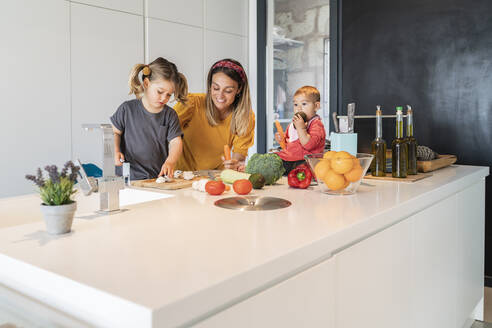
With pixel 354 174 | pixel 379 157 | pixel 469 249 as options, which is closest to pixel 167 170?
pixel 354 174

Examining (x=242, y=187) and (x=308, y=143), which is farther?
(x=308, y=143)

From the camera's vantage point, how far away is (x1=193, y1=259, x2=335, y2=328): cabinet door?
2.62 ft

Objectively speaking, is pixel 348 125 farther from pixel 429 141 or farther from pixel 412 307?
pixel 429 141

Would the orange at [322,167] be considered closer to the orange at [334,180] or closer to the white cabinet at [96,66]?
the orange at [334,180]

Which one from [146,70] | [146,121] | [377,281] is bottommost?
[377,281]

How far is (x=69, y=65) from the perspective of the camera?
2668 mm

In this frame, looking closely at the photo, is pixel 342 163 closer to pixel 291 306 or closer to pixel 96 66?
pixel 291 306

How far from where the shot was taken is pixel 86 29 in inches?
107

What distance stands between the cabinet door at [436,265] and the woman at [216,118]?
96cm

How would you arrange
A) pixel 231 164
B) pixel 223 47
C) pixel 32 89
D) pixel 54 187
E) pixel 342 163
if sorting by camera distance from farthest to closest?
1. pixel 223 47
2. pixel 32 89
3. pixel 231 164
4. pixel 342 163
5. pixel 54 187

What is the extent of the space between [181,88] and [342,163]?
92 centimetres

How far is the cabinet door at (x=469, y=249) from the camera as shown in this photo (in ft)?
7.06

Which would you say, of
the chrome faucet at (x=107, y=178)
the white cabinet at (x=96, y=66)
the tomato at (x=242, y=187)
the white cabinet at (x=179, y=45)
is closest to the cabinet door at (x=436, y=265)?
the tomato at (x=242, y=187)

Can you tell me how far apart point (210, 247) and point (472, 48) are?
9.15 ft
